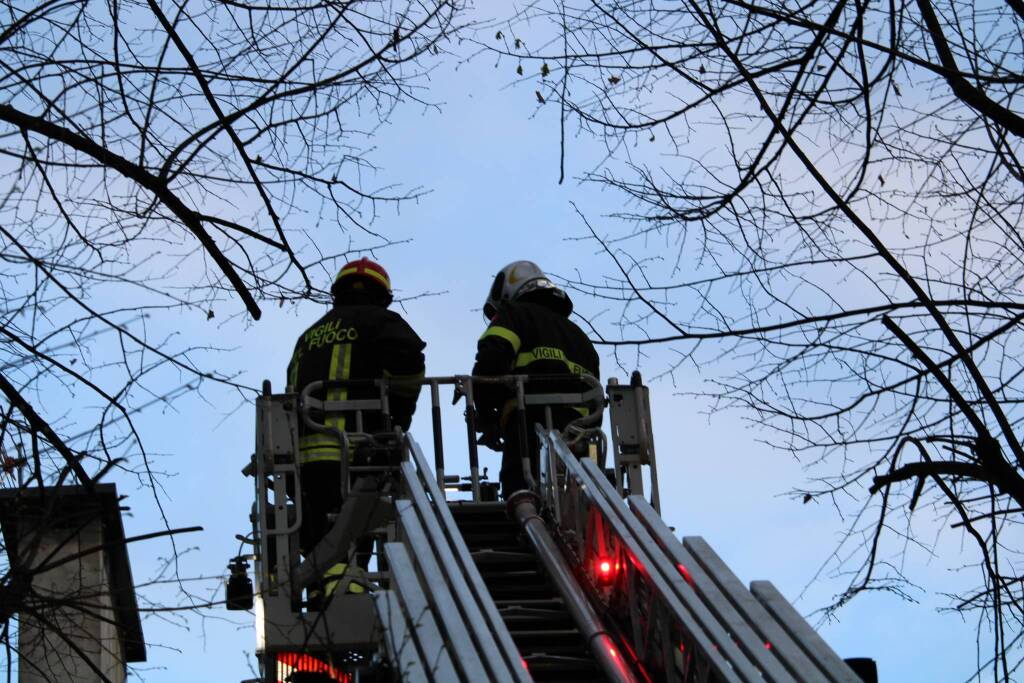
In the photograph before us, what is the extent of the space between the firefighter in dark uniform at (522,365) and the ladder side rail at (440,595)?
1.93 m

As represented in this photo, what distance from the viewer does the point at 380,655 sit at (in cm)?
700

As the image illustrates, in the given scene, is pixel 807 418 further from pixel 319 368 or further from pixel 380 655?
pixel 319 368

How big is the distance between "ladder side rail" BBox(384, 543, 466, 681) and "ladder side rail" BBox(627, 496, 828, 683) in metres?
1.09

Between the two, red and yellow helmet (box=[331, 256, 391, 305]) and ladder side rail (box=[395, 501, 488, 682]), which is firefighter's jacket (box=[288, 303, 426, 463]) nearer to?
red and yellow helmet (box=[331, 256, 391, 305])

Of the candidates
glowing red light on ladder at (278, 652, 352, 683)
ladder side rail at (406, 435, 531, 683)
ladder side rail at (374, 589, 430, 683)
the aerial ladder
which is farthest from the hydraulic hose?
glowing red light on ladder at (278, 652, 352, 683)

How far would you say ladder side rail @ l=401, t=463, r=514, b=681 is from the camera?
6.43m

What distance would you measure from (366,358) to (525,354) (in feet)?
3.26

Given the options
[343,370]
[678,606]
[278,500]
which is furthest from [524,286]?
[678,606]

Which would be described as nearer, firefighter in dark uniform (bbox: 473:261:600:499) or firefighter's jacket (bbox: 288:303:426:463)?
firefighter's jacket (bbox: 288:303:426:463)

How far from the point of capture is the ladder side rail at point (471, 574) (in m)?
6.54

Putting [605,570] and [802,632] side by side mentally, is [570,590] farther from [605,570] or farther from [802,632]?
[802,632]

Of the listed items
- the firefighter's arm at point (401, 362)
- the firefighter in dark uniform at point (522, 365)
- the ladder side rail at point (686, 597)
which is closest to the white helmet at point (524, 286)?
the firefighter in dark uniform at point (522, 365)

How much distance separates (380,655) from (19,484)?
1.84 m

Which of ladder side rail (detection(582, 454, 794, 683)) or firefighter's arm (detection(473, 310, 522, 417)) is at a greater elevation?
firefighter's arm (detection(473, 310, 522, 417))
